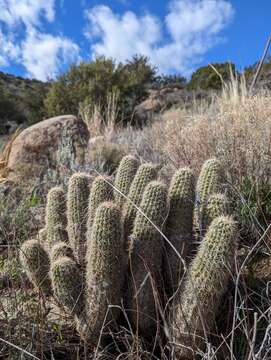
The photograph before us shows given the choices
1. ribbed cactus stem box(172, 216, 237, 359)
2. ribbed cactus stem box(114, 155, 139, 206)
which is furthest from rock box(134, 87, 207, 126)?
ribbed cactus stem box(172, 216, 237, 359)

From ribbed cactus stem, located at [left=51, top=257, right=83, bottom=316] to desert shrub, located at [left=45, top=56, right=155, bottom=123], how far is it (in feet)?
33.7

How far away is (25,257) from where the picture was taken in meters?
2.17

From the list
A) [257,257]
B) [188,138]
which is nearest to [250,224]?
[257,257]

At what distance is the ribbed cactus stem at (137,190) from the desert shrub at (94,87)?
9911 mm

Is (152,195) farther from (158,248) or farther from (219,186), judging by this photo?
(219,186)

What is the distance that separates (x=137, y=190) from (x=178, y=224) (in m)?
0.32

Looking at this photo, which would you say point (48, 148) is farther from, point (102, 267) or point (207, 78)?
point (207, 78)

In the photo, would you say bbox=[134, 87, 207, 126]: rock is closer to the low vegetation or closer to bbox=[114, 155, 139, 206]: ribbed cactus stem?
bbox=[114, 155, 139, 206]: ribbed cactus stem

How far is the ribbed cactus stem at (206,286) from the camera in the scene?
1.77 m

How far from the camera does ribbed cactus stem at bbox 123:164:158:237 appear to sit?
220 centimetres

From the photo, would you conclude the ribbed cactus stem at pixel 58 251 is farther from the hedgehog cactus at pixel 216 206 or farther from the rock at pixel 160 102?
the rock at pixel 160 102

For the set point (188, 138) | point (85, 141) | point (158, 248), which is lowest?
point (158, 248)

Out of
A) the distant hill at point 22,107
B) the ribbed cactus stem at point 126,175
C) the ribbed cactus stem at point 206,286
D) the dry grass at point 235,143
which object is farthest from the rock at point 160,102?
the ribbed cactus stem at point 206,286

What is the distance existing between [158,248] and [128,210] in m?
0.31
